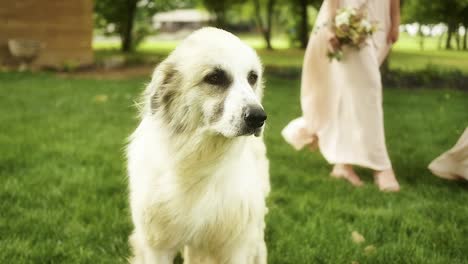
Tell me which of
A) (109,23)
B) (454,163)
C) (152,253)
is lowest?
(454,163)

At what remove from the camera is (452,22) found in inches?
414

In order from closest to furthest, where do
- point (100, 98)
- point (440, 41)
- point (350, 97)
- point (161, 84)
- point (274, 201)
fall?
point (161, 84) < point (274, 201) < point (350, 97) < point (100, 98) < point (440, 41)

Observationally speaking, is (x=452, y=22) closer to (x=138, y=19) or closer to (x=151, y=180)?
(x=151, y=180)

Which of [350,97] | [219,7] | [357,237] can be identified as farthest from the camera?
[219,7]

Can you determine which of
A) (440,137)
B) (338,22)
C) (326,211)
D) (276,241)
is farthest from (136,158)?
(440,137)

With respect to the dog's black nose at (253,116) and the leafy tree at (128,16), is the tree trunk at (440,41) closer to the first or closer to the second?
the dog's black nose at (253,116)

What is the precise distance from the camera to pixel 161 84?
108 inches

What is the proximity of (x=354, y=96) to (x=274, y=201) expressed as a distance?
53.3 inches

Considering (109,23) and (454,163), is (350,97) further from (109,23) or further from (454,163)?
(109,23)

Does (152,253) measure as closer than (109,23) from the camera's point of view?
Yes

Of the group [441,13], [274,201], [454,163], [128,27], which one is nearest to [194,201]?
[274,201]

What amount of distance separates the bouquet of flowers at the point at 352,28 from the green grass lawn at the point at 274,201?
1325 millimetres

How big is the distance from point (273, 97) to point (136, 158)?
25.4 feet

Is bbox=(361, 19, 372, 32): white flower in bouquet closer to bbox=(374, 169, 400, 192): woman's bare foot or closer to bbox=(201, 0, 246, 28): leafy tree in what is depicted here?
bbox=(374, 169, 400, 192): woman's bare foot
